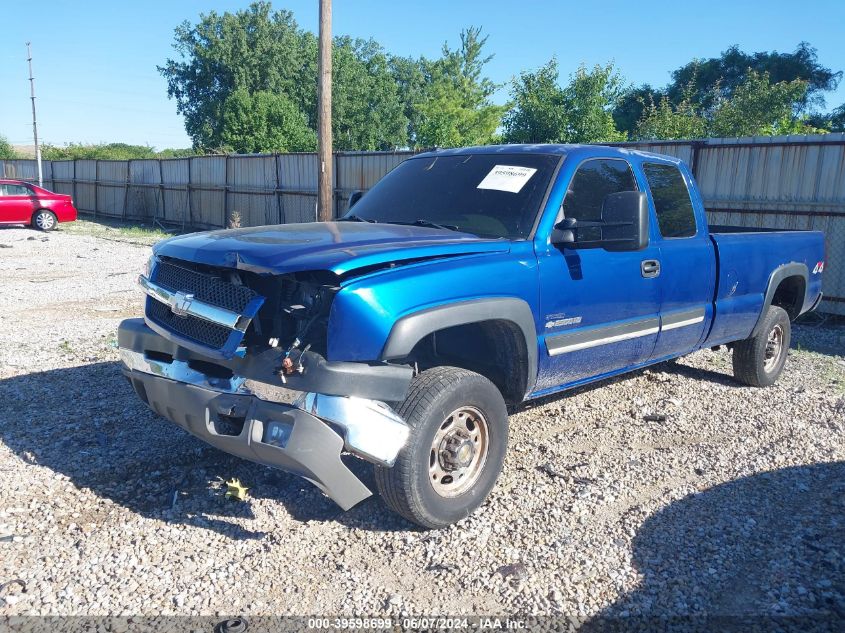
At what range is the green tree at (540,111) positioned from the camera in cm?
2348

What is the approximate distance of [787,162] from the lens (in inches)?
398

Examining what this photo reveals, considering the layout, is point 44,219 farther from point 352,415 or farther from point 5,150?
point 5,150

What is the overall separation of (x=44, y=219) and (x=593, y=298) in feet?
72.5

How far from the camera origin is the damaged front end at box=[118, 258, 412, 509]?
3.11 m

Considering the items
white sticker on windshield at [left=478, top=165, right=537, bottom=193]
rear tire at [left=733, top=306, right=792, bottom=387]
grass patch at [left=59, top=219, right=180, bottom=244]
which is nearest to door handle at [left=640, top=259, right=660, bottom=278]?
white sticker on windshield at [left=478, top=165, right=537, bottom=193]

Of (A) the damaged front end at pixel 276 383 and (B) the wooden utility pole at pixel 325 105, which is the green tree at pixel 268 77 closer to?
(B) the wooden utility pole at pixel 325 105

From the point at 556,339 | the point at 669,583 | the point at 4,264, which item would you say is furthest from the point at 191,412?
the point at 4,264

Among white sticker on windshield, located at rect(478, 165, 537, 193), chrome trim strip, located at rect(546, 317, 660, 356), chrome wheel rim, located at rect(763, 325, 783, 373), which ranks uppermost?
white sticker on windshield, located at rect(478, 165, 537, 193)

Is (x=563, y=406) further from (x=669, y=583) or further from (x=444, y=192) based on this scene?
(x=669, y=583)

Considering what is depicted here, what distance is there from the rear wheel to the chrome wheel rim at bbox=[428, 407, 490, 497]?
22.2m

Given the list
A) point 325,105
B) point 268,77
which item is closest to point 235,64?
point 268,77

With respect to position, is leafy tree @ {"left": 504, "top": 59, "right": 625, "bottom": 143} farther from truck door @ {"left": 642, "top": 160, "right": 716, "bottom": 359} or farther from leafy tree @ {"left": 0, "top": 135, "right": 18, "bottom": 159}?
leafy tree @ {"left": 0, "top": 135, "right": 18, "bottom": 159}

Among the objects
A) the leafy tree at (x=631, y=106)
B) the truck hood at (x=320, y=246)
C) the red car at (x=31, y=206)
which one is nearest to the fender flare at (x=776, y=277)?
the truck hood at (x=320, y=246)

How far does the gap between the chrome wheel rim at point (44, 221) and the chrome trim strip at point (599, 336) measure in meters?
21.9
